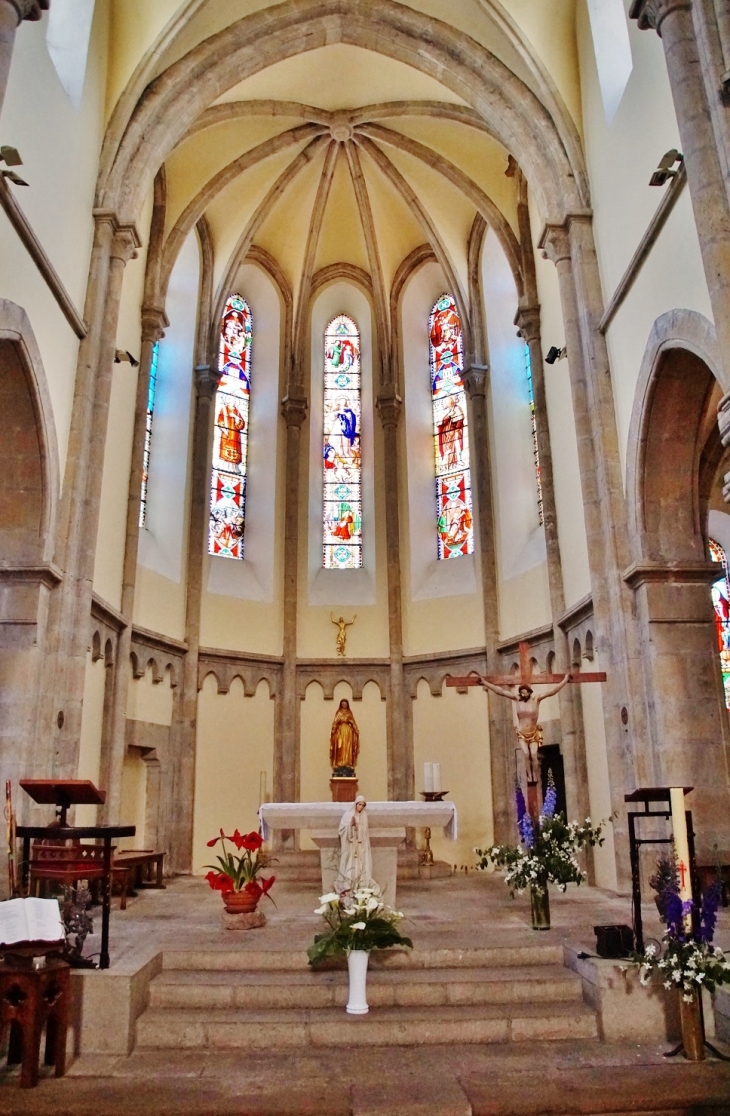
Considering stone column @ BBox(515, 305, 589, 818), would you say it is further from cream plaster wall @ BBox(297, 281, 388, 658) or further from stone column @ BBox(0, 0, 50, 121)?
stone column @ BBox(0, 0, 50, 121)

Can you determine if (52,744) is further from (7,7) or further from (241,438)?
(241,438)

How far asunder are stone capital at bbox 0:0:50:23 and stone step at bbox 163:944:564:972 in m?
7.88

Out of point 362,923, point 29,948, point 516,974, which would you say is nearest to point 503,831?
point 516,974

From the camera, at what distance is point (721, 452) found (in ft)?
35.2

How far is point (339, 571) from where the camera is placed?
16.2 metres

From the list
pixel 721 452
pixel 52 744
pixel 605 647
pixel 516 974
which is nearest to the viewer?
pixel 516 974

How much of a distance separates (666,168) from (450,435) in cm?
895

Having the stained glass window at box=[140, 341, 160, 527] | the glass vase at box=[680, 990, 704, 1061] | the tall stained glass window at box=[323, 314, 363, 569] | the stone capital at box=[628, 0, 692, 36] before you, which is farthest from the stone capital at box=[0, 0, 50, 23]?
the tall stained glass window at box=[323, 314, 363, 569]

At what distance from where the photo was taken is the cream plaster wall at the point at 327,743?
588 inches

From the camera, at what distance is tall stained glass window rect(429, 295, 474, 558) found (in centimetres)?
1598

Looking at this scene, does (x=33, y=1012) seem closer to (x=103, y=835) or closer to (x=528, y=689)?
(x=103, y=835)

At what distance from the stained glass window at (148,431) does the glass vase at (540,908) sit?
8.66 m

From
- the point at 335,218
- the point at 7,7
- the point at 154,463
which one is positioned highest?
the point at 335,218

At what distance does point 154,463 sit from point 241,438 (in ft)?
8.28
